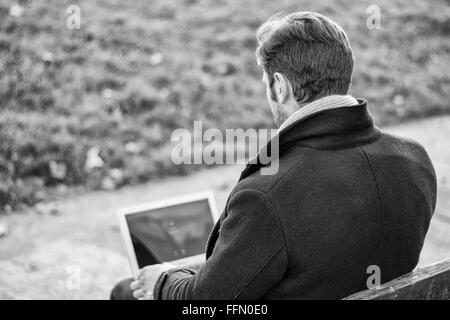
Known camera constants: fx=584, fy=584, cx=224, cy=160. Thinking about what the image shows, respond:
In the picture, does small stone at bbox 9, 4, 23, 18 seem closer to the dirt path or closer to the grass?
the grass

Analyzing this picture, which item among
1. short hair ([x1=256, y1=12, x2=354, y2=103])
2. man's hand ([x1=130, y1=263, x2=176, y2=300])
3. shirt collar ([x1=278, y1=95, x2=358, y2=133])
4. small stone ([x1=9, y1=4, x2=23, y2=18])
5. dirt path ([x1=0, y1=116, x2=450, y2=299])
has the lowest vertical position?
dirt path ([x1=0, y1=116, x2=450, y2=299])

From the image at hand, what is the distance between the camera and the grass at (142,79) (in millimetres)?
4059

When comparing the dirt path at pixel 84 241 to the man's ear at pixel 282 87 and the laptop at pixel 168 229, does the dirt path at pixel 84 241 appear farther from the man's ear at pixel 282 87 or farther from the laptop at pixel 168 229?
the man's ear at pixel 282 87

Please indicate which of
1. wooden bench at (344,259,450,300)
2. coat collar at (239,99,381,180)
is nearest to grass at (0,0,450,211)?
coat collar at (239,99,381,180)

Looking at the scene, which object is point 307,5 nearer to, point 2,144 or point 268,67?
point 2,144

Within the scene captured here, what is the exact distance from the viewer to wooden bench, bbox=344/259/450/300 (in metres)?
1.45

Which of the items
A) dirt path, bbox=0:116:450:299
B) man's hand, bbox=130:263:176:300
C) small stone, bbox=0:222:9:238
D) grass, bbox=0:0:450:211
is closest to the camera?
man's hand, bbox=130:263:176:300

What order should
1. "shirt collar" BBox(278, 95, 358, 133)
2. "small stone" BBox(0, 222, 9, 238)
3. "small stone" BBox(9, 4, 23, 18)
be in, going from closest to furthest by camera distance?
1. "shirt collar" BBox(278, 95, 358, 133)
2. "small stone" BBox(0, 222, 9, 238)
3. "small stone" BBox(9, 4, 23, 18)

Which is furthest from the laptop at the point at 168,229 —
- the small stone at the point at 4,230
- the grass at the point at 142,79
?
the grass at the point at 142,79

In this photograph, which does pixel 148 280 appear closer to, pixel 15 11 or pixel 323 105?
pixel 323 105

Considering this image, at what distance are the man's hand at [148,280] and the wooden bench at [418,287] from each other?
0.63 m

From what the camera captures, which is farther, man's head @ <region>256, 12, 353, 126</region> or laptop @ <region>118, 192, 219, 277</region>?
laptop @ <region>118, 192, 219, 277</region>

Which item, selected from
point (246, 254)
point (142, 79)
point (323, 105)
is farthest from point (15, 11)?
point (246, 254)

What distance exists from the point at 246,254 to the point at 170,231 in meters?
1.00
